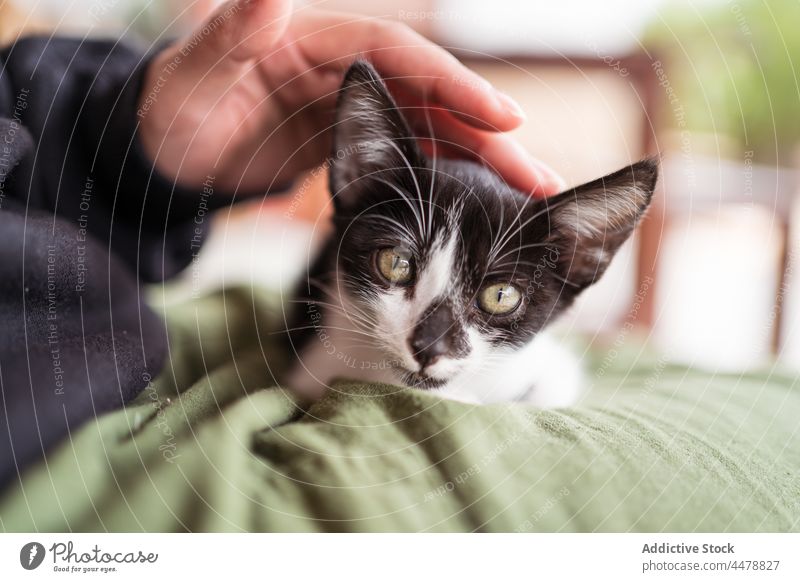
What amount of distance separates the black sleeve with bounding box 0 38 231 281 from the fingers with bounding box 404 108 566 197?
28 centimetres

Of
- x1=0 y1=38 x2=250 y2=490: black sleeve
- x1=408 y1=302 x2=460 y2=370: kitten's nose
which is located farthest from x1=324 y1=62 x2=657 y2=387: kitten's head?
→ x1=0 y1=38 x2=250 y2=490: black sleeve

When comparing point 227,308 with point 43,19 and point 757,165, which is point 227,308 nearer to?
point 43,19

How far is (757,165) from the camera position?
664mm

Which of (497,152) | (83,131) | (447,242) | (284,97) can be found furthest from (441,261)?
(83,131)

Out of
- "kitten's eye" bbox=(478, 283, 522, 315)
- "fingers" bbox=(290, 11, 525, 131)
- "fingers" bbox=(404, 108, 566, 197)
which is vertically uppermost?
"fingers" bbox=(290, 11, 525, 131)

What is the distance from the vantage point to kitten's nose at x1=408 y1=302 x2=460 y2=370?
58 cm

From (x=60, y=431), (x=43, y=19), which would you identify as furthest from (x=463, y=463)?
(x=43, y=19)

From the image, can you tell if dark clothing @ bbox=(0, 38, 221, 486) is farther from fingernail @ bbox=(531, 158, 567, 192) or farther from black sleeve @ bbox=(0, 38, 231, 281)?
fingernail @ bbox=(531, 158, 567, 192)

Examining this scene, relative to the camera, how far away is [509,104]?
2.00ft

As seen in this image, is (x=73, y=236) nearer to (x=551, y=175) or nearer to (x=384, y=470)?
(x=384, y=470)

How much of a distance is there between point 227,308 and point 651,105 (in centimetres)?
51

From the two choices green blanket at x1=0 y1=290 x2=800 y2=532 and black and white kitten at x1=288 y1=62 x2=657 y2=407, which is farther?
black and white kitten at x1=288 y1=62 x2=657 y2=407

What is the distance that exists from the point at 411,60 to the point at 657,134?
10.8 inches
